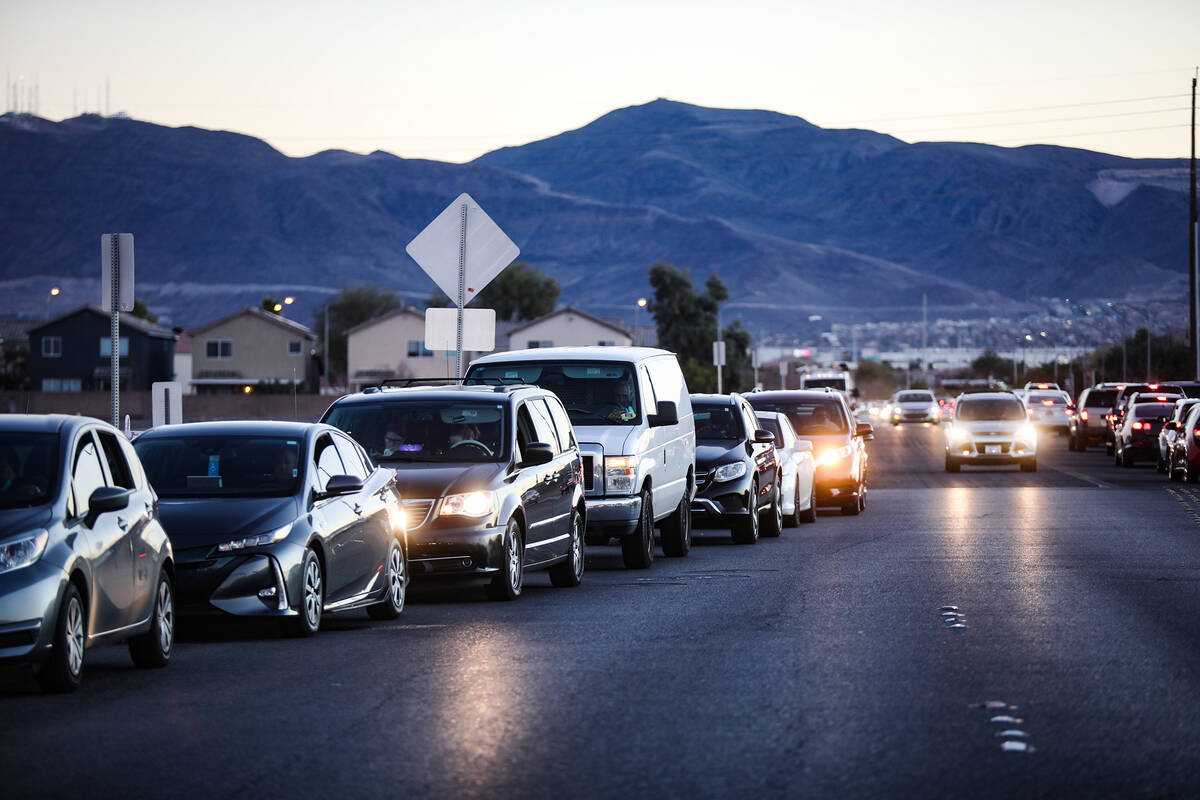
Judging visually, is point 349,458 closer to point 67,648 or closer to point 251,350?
point 67,648

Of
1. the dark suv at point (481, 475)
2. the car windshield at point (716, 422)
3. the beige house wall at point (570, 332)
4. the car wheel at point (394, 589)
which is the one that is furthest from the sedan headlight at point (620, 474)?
the beige house wall at point (570, 332)

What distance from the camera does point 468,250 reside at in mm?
22312

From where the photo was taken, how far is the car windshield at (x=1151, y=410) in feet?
146

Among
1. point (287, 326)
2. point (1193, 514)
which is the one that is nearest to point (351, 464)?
point (1193, 514)

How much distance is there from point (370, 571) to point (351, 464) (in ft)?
2.85

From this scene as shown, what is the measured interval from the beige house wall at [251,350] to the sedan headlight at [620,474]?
109763 millimetres

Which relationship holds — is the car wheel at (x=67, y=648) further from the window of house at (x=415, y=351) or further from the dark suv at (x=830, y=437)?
the window of house at (x=415, y=351)

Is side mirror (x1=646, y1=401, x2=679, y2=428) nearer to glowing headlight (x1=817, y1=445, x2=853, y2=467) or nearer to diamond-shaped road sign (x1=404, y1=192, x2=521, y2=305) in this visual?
diamond-shaped road sign (x1=404, y1=192, x2=521, y2=305)

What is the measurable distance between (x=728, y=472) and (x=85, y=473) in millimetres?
12596

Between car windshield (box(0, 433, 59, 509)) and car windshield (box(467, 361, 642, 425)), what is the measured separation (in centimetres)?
860

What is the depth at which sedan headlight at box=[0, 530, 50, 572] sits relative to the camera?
995 centimetres

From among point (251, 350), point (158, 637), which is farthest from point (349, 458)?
point (251, 350)

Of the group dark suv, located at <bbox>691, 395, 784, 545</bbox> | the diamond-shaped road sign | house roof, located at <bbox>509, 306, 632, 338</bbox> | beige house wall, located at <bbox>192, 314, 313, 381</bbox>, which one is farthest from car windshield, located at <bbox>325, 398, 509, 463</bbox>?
house roof, located at <bbox>509, 306, 632, 338</bbox>

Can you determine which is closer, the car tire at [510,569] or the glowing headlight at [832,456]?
the car tire at [510,569]
